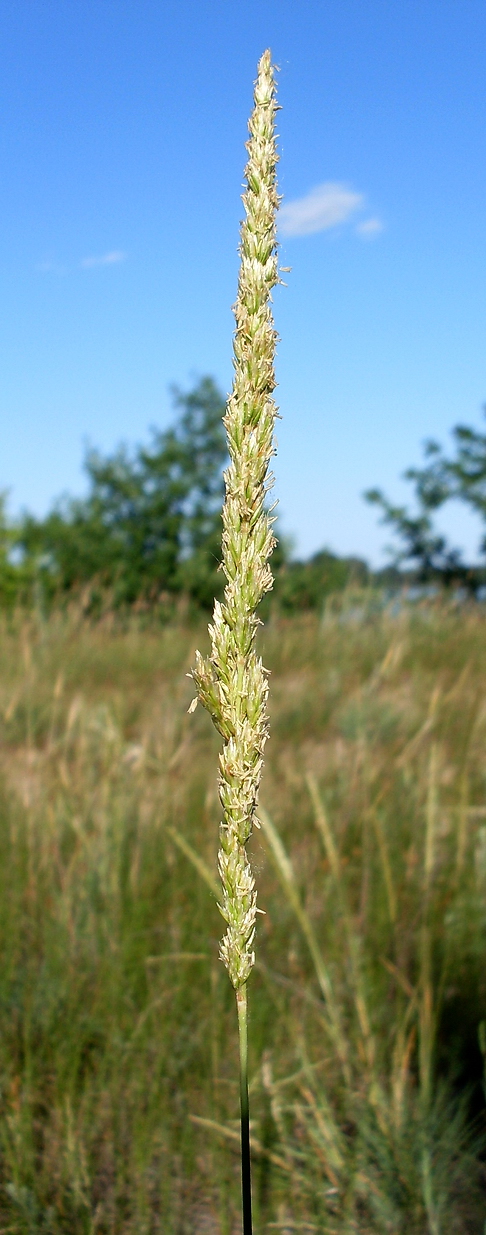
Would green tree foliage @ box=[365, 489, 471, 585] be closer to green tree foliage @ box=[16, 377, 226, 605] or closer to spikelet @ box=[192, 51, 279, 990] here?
green tree foliage @ box=[16, 377, 226, 605]

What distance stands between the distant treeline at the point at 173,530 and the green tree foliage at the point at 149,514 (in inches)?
0.7

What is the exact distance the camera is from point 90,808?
322 centimetres

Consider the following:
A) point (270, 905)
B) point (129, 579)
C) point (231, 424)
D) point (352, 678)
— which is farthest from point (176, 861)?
point (129, 579)

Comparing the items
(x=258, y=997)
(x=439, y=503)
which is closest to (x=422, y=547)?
(x=439, y=503)

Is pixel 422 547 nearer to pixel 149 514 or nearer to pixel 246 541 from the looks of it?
pixel 149 514

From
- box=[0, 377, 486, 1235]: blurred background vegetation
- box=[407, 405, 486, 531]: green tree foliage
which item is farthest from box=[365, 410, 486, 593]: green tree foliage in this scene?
box=[0, 377, 486, 1235]: blurred background vegetation

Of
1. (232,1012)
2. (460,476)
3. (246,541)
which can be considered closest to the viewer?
(246,541)

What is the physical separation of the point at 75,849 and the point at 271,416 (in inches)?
102

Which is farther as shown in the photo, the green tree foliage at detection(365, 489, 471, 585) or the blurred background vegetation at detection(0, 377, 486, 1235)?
the green tree foliage at detection(365, 489, 471, 585)

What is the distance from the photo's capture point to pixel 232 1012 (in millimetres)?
2248

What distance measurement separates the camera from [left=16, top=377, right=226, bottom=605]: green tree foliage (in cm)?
1407

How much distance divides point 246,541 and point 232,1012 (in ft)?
6.15

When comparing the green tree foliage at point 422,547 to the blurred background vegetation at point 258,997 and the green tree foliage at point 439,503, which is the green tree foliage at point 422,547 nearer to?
the green tree foliage at point 439,503

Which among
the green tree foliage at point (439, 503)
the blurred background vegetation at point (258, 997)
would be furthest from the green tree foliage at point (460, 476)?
the blurred background vegetation at point (258, 997)
